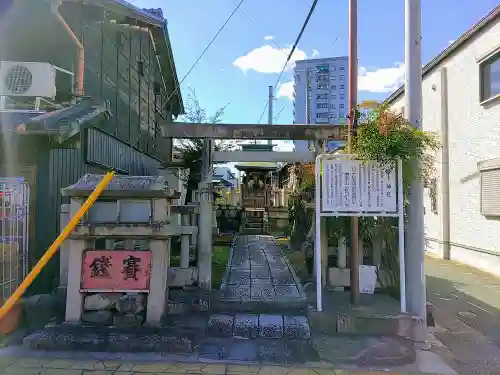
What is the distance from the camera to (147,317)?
541cm

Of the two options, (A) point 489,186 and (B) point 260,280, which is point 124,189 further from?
(A) point 489,186

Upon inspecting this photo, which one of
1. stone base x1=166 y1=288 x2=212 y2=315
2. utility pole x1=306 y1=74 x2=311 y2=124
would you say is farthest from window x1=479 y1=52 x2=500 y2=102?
utility pole x1=306 y1=74 x2=311 y2=124

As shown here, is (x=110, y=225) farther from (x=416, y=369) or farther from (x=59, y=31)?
(x=59, y=31)

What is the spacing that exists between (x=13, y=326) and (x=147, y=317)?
204 centimetres

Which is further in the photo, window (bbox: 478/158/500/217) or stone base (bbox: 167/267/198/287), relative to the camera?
window (bbox: 478/158/500/217)

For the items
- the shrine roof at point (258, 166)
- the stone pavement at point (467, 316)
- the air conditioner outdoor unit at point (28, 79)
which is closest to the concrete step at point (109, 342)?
the stone pavement at point (467, 316)

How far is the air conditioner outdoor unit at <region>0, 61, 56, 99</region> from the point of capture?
25.8 feet

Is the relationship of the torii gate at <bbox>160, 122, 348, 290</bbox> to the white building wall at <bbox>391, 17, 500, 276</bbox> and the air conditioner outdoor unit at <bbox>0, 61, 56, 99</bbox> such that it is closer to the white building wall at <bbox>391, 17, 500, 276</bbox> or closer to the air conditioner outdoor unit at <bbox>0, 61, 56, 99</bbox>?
the air conditioner outdoor unit at <bbox>0, 61, 56, 99</bbox>

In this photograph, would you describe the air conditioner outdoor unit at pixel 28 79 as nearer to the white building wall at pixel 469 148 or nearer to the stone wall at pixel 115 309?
the stone wall at pixel 115 309

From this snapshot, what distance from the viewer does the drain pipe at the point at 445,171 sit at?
13.0 meters

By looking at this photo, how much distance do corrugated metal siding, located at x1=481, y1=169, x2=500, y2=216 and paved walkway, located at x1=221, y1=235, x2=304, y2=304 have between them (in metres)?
5.66

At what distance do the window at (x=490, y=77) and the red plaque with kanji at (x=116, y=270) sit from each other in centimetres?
1003

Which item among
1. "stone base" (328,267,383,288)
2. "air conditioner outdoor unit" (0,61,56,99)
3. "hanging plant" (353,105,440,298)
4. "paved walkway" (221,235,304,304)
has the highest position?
"air conditioner outdoor unit" (0,61,56,99)

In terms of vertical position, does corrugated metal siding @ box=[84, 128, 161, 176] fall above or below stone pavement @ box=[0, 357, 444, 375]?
above
